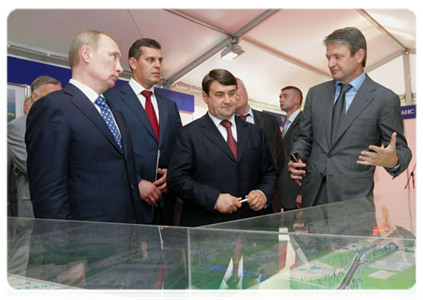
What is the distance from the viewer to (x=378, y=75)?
8.81 metres

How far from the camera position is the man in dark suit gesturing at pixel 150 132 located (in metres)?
2.14

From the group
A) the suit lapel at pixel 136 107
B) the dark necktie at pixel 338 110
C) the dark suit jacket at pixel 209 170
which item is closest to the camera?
the dark necktie at pixel 338 110

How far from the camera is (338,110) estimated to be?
6.20ft

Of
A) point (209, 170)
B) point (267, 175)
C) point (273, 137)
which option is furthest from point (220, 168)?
point (273, 137)

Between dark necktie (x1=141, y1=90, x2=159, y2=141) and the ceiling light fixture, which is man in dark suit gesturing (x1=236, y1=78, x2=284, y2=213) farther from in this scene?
the ceiling light fixture

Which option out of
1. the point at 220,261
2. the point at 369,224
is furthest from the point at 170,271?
the point at 369,224

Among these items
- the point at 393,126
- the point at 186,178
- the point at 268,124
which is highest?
the point at 268,124

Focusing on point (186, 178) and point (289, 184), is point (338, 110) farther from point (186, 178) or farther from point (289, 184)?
point (289, 184)

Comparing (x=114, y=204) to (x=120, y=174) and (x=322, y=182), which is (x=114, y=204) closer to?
(x=120, y=174)

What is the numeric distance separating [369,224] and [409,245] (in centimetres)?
37

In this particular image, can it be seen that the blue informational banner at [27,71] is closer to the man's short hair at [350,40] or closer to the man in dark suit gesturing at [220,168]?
the man in dark suit gesturing at [220,168]

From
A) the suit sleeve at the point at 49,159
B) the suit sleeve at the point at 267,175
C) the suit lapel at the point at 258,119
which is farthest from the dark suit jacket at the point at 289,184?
the suit sleeve at the point at 49,159

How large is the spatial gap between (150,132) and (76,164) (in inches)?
26.4

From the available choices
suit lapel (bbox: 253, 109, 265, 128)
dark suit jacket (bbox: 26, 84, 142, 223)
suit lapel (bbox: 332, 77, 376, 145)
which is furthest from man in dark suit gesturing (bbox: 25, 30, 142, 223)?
suit lapel (bbox: 253, 109, 265, 128)
